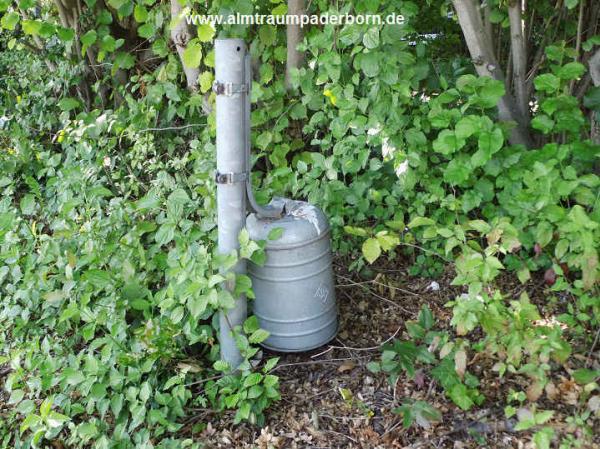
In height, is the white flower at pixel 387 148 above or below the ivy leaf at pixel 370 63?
below

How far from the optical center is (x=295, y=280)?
245 centimetres

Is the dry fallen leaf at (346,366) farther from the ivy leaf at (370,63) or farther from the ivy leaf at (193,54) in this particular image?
the ivy leaf at (193,54)

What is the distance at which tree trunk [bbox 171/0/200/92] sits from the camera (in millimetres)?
3510

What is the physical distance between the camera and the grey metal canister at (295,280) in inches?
94.5

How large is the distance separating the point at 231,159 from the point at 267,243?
1.25 ft

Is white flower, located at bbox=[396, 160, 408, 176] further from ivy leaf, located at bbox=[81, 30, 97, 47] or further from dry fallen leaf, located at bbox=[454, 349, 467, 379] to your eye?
ivy leaf, located at bbox=[81, 30, 97, 47]

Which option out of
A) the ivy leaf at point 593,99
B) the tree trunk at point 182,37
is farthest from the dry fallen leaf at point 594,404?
the tree trunk at point 182,37

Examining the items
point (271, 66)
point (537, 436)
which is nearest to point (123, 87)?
point (271, 66)

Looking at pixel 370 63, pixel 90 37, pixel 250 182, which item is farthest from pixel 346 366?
pixel 90 37

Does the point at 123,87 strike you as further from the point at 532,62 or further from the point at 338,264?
the point at 532,62

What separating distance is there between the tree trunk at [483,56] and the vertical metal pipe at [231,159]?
4.05 feet

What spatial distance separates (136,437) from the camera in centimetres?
211

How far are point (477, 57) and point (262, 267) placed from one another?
4.79 feet

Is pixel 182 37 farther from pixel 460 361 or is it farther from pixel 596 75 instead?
pixel 460 361
